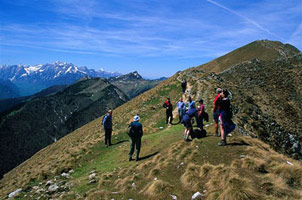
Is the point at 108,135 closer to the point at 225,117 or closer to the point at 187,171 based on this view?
the point at 225,117

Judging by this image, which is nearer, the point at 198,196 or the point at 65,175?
the point at 198,196

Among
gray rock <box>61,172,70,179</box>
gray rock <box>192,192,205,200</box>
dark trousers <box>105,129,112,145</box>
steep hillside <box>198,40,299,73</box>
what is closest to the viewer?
gray rock <box>192,192,205,200</box>

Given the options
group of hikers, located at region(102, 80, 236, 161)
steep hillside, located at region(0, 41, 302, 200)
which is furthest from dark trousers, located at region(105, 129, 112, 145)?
group of hikers, located at region(102, 80, 236, 161)

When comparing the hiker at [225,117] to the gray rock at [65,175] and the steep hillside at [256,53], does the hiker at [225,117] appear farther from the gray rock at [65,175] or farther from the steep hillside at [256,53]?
the steep hillside at [256,53]

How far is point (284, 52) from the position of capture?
356 ft

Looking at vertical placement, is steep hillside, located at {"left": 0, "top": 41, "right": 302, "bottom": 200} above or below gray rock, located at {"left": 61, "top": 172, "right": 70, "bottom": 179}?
above

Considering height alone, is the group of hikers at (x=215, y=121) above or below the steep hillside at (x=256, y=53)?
below

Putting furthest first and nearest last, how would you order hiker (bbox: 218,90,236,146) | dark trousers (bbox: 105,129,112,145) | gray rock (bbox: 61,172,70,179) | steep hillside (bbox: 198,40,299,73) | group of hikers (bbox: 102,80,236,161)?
steep hillside (bbox: 198,40,299,73), dark trousers (bbox: 105,129,112,145), gray rock (bbox: 61,172,70,179), group of hikers (bbox: 102,80,236,161), hiker (bbox: 218,90,236,146)

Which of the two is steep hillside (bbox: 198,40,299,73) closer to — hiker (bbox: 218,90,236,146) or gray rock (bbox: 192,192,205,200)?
hiker (bbox: 218,90,236,146)

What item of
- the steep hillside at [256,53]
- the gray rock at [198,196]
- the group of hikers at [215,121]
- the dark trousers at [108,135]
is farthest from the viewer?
the steep hillside at [256,53]

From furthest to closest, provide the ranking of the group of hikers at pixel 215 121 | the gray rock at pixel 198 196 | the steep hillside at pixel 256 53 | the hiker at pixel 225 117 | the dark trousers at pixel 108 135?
the steep hillside at pixel 256 53, the dark trousers at pixel 108 135, the group of hikers at pixel 215 121, the hiker at pixel 225 117, the gray rock at pixel 198 196

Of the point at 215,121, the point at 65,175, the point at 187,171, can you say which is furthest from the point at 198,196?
the point at 65,175

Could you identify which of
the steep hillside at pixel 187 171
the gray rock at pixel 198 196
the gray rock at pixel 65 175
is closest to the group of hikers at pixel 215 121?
the steep hillside at pixel 187 171

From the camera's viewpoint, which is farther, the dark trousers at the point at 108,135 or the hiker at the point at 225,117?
the dark trousers at the point at 108,135
